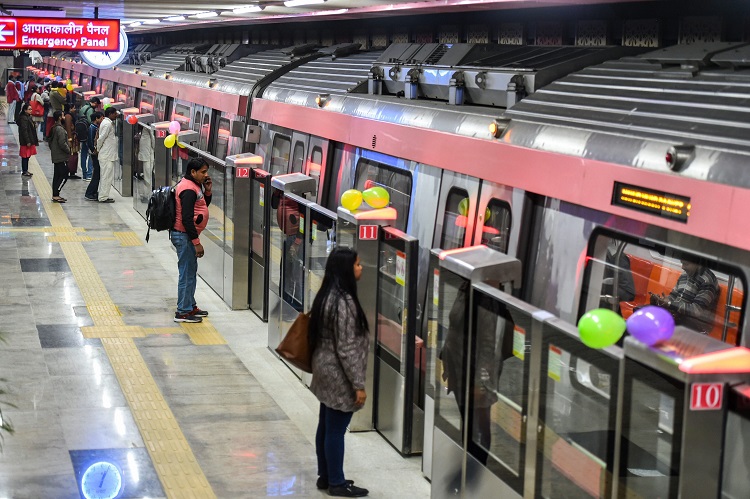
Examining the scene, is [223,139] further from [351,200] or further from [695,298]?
[695,298]

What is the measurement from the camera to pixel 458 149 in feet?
24.2

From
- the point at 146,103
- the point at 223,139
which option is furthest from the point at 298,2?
the point at 146,103

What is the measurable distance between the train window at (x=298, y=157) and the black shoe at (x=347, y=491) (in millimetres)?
5627

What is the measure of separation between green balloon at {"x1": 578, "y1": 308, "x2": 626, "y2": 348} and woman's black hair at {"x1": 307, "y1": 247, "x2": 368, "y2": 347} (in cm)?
208

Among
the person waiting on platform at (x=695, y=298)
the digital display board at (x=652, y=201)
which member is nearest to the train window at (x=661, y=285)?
the person waiting on platform at (x=695, y=298)

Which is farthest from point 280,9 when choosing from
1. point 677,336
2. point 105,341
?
point 677,336

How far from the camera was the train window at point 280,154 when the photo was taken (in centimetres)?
1252

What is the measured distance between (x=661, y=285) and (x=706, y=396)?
2105mm

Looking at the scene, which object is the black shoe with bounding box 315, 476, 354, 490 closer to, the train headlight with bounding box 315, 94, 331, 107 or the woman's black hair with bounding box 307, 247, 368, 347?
the woman's black hair with bounding box 307, 247, 368, 347

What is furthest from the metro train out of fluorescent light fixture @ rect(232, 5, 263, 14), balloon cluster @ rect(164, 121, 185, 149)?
balloon cluster @ rect(164, 121, 185, 149)

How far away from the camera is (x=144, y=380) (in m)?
8.94

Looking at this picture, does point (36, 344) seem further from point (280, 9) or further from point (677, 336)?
point (677, 336)

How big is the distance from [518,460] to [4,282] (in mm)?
8795

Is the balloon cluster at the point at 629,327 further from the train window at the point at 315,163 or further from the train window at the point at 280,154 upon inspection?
the train window at the point at 280,154
